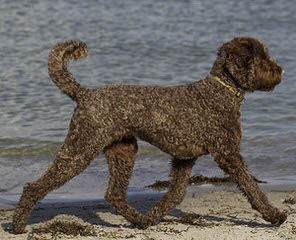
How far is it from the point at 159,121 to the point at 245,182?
945 mm

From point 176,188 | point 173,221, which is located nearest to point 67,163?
point 176,188

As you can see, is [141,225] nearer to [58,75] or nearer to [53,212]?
[53,212]

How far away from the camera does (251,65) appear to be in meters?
5.48

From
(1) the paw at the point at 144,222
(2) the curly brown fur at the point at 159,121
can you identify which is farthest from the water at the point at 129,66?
(2) the curly brown fur at the point at 159,121

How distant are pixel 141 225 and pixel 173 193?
46 centimetres

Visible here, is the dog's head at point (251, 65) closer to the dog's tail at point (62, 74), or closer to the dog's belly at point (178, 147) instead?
the dog's belly at point (178, 147)

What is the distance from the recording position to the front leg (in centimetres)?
552

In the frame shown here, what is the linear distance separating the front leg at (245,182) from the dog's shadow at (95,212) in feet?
0.65

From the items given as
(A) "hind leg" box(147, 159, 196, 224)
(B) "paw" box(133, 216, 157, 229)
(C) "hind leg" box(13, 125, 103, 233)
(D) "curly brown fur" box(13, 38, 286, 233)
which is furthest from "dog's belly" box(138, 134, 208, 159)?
(B) "paw" box(133, 216, 157, 229)

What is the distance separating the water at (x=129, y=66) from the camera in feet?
26.9

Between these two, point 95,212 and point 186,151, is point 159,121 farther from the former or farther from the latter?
point 95,212

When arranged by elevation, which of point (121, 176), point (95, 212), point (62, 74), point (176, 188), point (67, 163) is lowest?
point (95, 212)

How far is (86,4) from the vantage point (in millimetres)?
18625

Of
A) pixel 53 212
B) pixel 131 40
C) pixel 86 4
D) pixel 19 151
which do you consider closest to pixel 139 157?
pixel 19 151
